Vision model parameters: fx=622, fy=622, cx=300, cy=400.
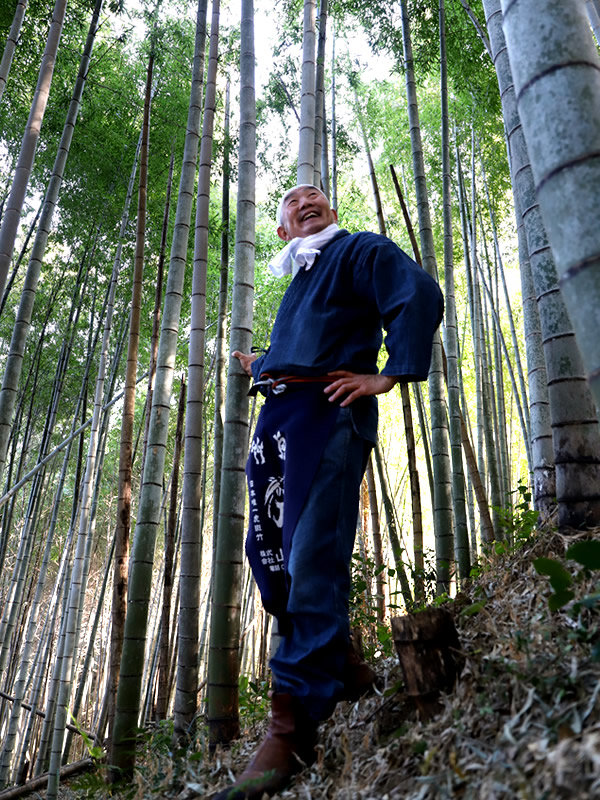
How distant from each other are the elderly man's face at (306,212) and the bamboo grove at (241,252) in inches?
13.9

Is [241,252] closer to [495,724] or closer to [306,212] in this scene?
[306,212]

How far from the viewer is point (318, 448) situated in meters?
1.38

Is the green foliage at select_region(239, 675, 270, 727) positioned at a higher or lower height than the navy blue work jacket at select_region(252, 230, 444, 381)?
lower

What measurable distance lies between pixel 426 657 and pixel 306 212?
1.18 metres

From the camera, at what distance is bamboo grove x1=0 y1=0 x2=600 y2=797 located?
1390 millimetres

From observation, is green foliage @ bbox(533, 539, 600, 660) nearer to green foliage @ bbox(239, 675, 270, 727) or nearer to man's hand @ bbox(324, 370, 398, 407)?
man's hand @ bbox(324, 370, 398, 407)

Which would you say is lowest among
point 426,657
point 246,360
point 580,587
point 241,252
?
point 426,657

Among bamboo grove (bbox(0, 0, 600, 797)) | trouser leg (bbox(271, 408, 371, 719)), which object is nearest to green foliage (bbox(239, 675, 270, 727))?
bamboo grove (bbox(0, 0, 600, 797))

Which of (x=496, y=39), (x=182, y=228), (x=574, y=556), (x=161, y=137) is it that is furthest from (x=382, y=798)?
(x=161, y=137)

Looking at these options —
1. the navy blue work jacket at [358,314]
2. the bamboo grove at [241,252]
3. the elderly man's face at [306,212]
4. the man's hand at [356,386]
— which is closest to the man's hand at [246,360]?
the bamboo grove at [241,252]

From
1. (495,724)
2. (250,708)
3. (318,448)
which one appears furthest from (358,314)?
(250,708)

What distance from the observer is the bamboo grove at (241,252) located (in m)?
1.39

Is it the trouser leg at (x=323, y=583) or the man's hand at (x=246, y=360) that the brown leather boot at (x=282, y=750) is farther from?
the man's hand at (x=246, y=360)

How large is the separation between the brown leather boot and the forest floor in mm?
30
